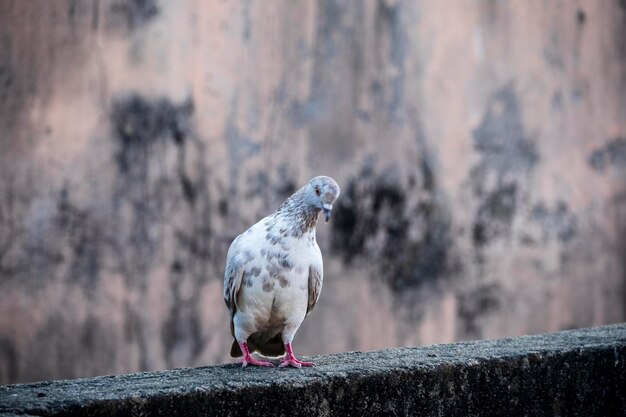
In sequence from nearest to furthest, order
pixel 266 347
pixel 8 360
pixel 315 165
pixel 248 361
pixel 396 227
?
pixel 248 361
pixel 266 347
pixel 8 360
pixel 315 165
pixel 396 227

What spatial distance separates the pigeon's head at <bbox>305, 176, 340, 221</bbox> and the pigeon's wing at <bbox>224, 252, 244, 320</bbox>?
1.02 ft

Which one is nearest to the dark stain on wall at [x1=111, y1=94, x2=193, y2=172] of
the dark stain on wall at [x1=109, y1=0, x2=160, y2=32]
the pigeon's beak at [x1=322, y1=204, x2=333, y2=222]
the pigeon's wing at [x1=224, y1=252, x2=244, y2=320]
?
the dark stain on wall at [x1=109, y1=0, x2=160, y2=32]

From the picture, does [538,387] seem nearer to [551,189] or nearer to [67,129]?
[67,129]

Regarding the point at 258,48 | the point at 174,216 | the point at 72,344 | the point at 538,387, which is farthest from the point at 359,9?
the point at 538,387

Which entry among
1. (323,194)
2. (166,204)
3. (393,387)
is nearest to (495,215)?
(166,204)

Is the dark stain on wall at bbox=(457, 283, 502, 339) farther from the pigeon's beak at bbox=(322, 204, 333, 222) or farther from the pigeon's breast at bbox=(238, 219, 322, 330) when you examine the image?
the pigeon's beak at bbox=(322, 204, 333, 222)

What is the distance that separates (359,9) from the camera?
6613 mm

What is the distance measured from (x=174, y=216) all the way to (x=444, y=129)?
2.20 meters

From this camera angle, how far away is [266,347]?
3117 millimetres

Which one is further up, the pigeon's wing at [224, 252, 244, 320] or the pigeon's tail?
the pigeon's wing at [224, 252, 244, 320]

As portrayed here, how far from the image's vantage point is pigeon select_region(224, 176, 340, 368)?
282 centimetres

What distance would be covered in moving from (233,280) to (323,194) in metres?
0.41

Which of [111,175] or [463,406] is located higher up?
[111,175]

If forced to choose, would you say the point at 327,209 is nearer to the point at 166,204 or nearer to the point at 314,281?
the point at 314,281
